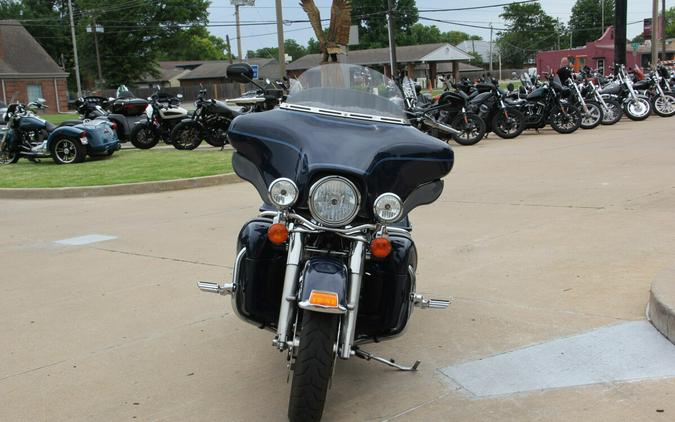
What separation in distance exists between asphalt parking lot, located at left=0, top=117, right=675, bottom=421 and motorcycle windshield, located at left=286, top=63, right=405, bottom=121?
1.46 meters

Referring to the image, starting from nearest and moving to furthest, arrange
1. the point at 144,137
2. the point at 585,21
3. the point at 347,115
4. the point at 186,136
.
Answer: the point at 347,115 < the point at 186,136 < the point at 144,137 < the point at 585,21

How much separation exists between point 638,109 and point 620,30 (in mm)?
5619

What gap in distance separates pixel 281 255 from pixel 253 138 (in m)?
0.64

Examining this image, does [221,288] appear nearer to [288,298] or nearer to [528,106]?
[288,298]

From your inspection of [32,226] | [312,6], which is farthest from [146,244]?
[312,6]

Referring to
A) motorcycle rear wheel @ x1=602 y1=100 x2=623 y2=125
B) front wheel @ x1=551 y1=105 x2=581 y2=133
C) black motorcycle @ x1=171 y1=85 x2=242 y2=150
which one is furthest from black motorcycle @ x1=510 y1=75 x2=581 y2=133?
black motorcycle @ x1=171 y1=85 x2=242 y2=150

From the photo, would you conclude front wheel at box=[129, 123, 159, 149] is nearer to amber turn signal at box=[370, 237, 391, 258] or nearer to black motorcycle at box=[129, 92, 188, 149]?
black motorcycle at box=[129, 92, 188, 149]

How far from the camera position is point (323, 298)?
3.20 meters

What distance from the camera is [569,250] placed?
6.53 m

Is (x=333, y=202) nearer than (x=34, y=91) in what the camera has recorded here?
Yes

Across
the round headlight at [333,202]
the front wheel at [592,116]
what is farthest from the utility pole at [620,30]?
the round headlight at [333,202]

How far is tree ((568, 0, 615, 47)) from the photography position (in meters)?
118

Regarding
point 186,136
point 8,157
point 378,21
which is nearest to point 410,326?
point 186,136

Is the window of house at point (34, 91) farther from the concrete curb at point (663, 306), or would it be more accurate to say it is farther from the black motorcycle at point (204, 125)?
the concrete curb at point (663, 306)
